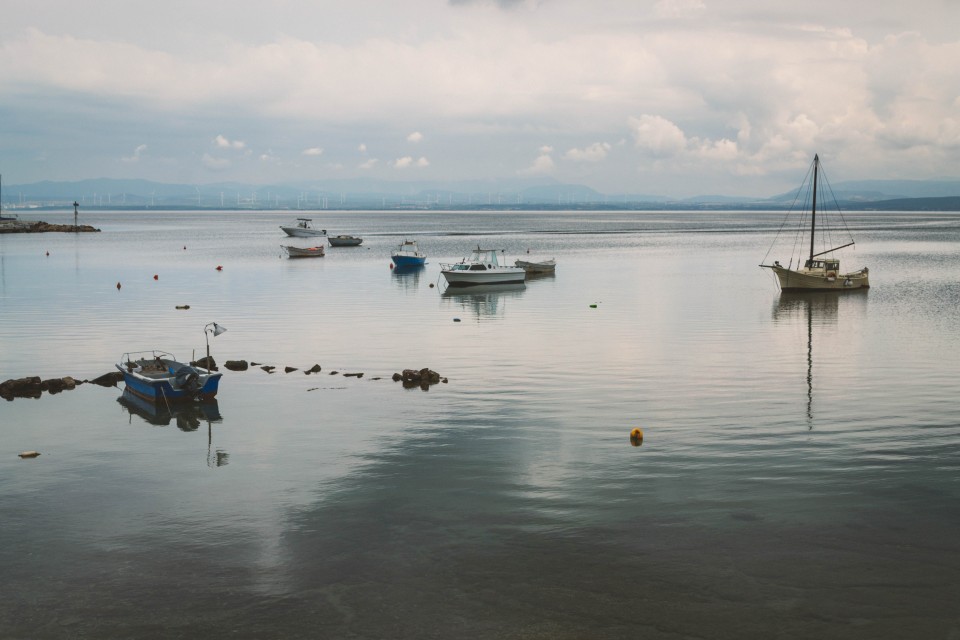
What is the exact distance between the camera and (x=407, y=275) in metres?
94.9

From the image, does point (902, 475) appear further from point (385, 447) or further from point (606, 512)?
point (385, 447)

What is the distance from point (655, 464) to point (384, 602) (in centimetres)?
1070

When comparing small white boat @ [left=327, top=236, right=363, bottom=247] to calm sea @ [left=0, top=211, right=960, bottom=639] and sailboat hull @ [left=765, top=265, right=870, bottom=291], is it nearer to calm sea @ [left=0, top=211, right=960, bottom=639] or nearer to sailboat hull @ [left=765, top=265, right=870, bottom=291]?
sailboat hull @ [left=765, top=265, right=870, bottom=291]

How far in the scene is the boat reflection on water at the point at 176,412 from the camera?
31.2 metres

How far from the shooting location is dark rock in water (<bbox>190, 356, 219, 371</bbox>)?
37.6m

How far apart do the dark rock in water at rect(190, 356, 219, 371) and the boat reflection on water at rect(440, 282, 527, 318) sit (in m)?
24.2

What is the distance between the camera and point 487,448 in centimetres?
2686

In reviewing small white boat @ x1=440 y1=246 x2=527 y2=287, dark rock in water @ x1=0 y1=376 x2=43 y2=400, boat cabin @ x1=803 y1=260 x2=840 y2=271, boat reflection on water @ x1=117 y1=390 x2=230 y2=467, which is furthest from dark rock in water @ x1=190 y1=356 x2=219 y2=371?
boat cabin @ x1=803 y1=260 x2=840 y2=271

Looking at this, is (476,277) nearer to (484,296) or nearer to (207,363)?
(484,296)

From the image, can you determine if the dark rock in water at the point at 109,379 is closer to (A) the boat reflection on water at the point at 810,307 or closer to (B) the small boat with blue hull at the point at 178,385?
(B) the small boat with blue hull at the point at 178,385

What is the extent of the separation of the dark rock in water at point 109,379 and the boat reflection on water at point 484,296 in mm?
27771

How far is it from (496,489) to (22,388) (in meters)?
22.1

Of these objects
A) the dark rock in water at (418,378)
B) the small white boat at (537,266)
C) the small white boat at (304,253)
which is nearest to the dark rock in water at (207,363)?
the dark rock in water at (418,378)


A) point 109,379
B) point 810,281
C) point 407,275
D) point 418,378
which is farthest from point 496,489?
A: point 407,275
